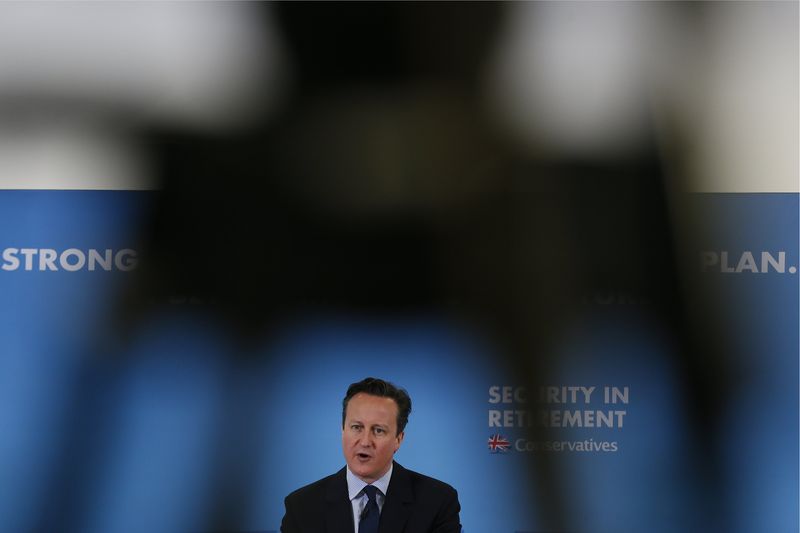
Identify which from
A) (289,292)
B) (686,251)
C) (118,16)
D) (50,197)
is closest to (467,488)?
(289,292)

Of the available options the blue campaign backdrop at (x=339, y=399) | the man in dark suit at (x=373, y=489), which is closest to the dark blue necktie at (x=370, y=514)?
the man in dark suit at (x=373, y=489)

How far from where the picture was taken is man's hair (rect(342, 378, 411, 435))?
2137mm

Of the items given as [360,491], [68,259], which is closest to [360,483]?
[360,491]

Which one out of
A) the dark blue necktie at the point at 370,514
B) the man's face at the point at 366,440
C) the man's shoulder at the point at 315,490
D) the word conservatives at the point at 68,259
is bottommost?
the dark blue necktie at the point at 370,514

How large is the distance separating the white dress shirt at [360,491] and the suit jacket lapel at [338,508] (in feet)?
0.03

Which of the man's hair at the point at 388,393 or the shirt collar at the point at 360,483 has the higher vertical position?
the man's hair at the point at 388,393

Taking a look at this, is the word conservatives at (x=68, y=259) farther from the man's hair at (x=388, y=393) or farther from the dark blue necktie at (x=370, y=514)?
the dark blue necktie at (x=370, y=514)

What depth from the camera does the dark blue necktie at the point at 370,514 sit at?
2141mm

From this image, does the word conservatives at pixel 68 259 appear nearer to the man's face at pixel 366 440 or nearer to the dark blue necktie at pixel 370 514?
the man's face at pixel 366 440

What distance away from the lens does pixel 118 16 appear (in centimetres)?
211

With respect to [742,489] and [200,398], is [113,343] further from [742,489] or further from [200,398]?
[742,489]

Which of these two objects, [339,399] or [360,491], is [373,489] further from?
[339,399]

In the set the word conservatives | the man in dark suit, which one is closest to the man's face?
the man in dark suit

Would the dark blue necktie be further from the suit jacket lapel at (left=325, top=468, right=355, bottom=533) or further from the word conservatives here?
the word conservatives
